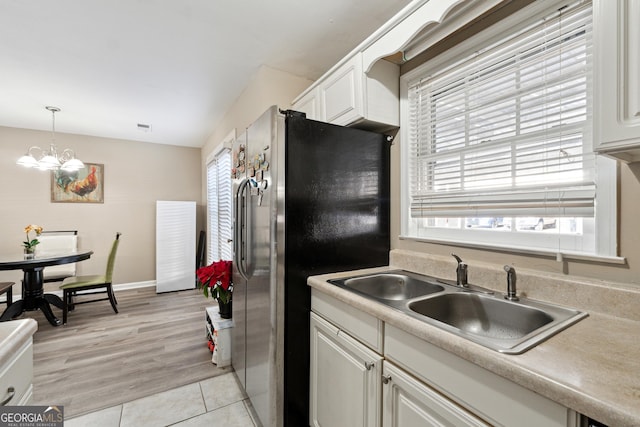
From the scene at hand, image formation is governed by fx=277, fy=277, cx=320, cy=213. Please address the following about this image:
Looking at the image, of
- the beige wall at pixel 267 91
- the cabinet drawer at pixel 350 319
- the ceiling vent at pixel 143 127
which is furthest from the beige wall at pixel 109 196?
the cabinet drawer at pixel 350 319

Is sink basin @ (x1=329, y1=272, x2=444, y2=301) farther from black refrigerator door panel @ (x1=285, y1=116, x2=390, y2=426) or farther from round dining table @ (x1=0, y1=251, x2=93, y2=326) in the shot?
round dining table @ (x1=0, y1=251, x2=93, y2=326)

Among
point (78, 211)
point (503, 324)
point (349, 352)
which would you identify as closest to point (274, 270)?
point (349, 352)

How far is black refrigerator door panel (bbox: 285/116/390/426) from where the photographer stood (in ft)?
4.94

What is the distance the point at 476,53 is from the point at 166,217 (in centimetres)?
481

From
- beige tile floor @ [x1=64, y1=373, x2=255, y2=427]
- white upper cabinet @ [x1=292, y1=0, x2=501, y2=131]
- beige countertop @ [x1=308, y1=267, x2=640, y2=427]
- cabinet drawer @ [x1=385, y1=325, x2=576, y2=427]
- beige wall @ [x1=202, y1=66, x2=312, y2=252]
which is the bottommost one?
beige tile floor @ [x1=64, y1=373, x2=255, y2=427]

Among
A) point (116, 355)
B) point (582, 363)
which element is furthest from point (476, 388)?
point (116, 355)

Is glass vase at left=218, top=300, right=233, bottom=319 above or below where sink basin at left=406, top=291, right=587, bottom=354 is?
below

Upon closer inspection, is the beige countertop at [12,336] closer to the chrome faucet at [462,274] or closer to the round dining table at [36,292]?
the chrome faucet at [462,274]

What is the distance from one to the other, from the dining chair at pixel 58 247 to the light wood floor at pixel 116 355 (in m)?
0.47

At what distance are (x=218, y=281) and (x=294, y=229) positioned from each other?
3.99 feet

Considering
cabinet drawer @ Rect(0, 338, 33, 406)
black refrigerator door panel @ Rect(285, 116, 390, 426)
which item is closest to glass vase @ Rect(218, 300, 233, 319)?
A: black refrigerator door panel @ Rect(285, 116, 390, 426)

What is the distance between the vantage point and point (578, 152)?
114 cm

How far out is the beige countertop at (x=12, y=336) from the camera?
75 cm

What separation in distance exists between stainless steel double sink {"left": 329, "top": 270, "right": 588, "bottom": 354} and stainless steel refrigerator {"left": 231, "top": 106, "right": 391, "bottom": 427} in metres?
0.25
